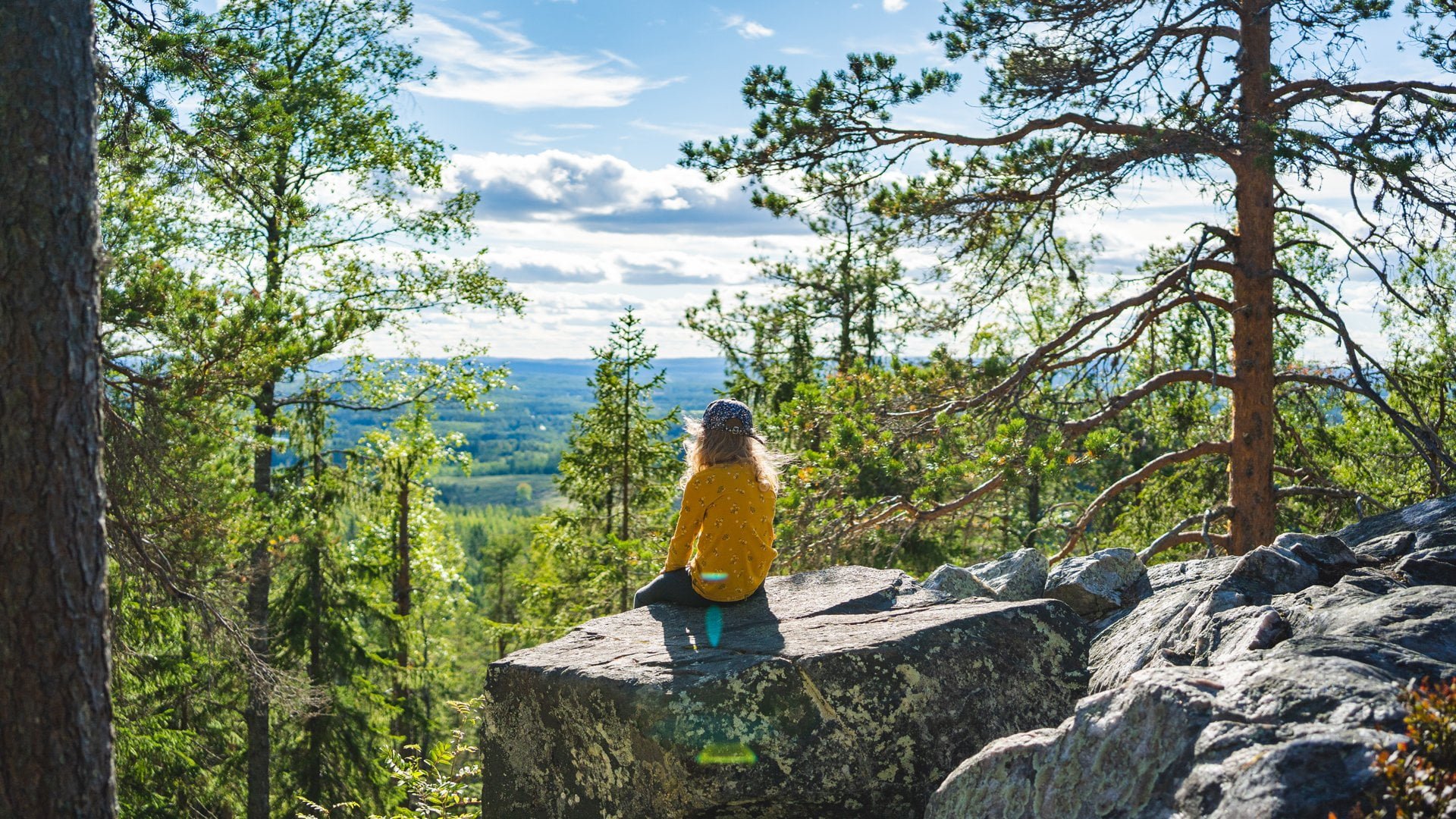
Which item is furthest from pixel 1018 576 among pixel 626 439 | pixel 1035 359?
pixel 626 439

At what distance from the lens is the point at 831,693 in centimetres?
497

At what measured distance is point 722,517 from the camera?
6.41 metres

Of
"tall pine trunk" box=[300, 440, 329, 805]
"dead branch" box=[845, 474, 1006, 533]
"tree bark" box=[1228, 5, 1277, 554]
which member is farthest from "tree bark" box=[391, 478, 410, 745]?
"tree bark" box=[1228, 5, 1277, 554]

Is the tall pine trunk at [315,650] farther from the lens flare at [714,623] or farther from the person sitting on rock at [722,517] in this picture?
the lens flare at [714,623]

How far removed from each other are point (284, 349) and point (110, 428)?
259 centimetres

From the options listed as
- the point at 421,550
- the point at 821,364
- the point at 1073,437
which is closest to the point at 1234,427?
the point at 1073,437

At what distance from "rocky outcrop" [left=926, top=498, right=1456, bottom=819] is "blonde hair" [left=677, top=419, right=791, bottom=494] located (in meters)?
2.46

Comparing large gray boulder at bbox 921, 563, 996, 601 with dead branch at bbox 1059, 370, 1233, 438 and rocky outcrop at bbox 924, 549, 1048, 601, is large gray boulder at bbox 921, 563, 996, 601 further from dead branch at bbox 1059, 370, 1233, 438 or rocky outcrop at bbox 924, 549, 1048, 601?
dead branch at bbox 1059, 370, 1233, 438

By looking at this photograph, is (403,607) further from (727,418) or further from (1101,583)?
(1101,583)

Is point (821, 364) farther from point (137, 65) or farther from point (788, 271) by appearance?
point (137, 65)

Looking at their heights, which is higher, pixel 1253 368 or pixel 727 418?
pixel 1253 368

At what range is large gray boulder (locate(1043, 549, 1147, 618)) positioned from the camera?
642cm

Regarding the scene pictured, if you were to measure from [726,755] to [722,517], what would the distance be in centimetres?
189

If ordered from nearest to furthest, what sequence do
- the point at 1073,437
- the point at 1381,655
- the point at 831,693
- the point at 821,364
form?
the point at 1381,655 < the point at 831,693 < the point at 1073,437 < the point at 821,364
